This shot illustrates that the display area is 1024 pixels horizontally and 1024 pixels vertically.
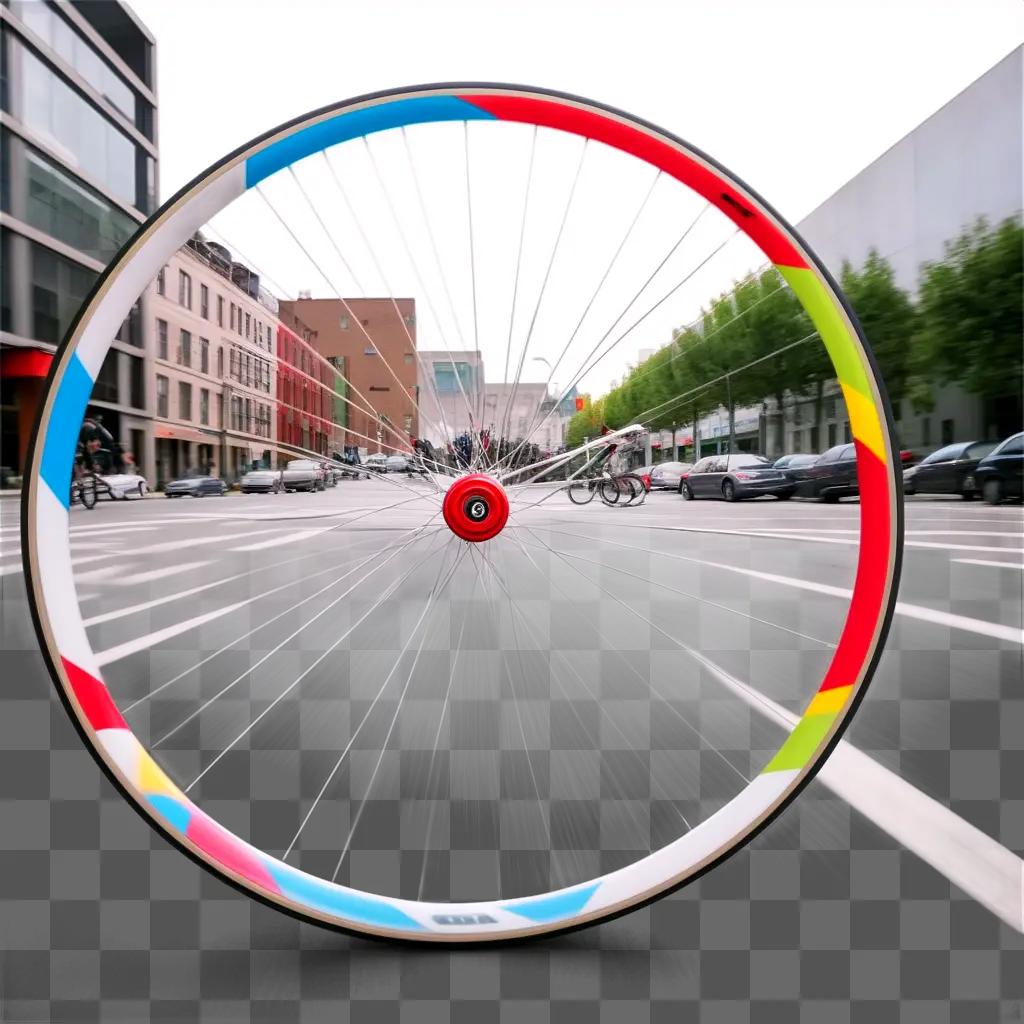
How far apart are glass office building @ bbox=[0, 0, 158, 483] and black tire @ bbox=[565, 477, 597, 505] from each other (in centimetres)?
103

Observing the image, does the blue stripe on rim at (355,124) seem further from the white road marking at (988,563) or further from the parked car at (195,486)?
the white road marking at (988,563)

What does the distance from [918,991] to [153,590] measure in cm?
423

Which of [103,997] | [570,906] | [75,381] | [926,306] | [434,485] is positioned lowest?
[103,997]

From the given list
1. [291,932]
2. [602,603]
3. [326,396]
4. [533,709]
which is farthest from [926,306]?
[291,932]

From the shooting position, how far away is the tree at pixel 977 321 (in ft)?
19.1

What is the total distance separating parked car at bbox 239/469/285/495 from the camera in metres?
1.81

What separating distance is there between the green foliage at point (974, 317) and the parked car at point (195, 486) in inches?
212

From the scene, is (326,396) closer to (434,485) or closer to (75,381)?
(434,485)

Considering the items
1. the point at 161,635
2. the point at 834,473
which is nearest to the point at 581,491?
the point at 834,473

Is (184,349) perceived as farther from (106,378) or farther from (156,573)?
(156,573)

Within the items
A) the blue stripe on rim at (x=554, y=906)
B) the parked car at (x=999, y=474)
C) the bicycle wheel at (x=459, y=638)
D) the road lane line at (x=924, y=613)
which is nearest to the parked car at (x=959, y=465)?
the parked car at (x=999, y=474)

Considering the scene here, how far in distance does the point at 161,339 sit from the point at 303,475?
1.45 ft

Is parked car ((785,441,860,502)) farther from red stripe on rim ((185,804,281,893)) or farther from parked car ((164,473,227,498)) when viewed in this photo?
parked car ((164,473,227,498))

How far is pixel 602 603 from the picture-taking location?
3.52 metres
